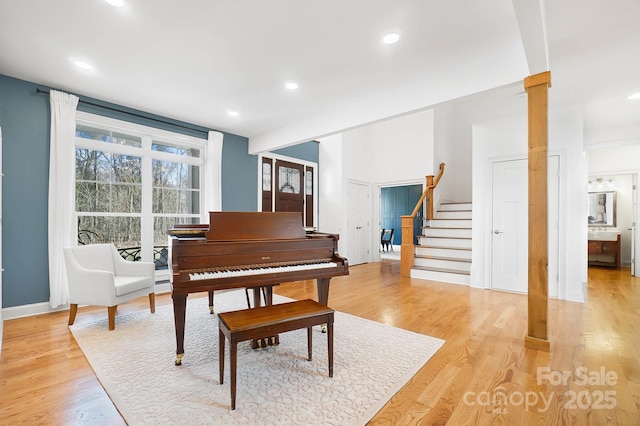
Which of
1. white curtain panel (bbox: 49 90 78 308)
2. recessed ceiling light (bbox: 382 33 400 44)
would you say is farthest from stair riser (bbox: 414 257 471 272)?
white curtain panel (bbox: 49 90 78 308)

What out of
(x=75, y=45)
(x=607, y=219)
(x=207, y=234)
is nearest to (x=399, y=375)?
(x=207, y=234)

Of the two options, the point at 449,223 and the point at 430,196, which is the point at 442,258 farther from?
the point at 430,196

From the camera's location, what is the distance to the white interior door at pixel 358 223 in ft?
22.7

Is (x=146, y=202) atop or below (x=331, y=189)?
below

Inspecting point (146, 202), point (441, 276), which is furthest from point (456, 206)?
point (146, 202)

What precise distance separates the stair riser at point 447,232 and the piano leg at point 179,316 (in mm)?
5184

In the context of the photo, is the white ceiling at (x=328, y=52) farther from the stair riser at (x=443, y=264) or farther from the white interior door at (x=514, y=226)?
the stair riser at (x=443, y=264)

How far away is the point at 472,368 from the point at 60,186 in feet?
15.1

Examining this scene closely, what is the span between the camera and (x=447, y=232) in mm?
5922

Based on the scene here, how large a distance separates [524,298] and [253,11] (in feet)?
15.0

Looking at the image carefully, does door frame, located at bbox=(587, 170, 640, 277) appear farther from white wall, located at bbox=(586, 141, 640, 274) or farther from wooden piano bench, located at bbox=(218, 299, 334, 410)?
wooden piano bench, located at bbox=(218, 299, 334, 410)

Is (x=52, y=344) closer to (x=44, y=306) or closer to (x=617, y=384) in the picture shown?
(x=44, y=306)

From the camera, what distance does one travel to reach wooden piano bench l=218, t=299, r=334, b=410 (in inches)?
65.3

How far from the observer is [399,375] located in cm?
201
